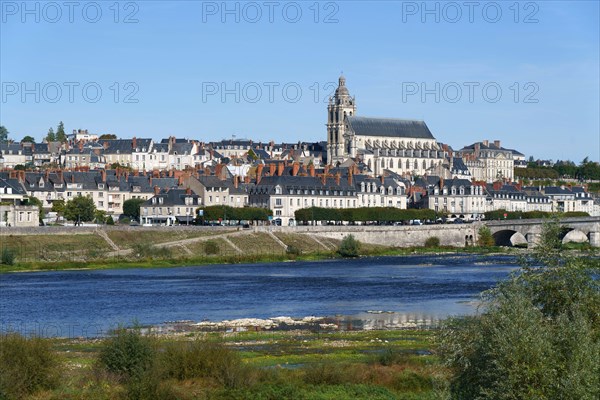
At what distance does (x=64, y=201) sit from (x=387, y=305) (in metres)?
62.2

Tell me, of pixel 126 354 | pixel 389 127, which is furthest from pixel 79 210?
pixel 389 127

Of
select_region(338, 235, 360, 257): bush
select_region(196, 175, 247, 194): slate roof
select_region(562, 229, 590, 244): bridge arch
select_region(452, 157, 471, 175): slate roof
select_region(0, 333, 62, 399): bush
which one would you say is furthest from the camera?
select_region(452, 157, 471, 175): slate roof

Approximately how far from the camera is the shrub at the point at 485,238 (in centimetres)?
11059

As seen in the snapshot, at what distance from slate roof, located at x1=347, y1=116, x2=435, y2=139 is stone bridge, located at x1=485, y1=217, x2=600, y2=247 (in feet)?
183

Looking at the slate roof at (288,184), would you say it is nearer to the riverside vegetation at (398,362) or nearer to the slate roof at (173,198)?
the slate roof at (173,198)

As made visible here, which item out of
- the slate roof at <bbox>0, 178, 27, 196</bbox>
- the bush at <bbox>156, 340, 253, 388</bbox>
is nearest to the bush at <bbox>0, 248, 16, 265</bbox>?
the slate roof at <bbox>0, 178, 27, 196</bbox>

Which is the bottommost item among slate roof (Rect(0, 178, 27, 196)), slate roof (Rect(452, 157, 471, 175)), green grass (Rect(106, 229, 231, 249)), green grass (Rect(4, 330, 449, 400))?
green grass (Rect(4, 330, 449, 400))

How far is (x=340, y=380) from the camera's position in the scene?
99.1 feet

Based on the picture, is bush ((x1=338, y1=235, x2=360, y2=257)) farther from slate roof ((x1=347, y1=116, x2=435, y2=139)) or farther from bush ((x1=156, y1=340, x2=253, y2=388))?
slate roof ((x1=347, y1=116, x2=435, y2=139))

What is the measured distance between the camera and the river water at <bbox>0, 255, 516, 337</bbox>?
4738 centimetres

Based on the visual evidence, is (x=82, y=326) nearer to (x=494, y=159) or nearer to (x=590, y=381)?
(x=590, y=381)

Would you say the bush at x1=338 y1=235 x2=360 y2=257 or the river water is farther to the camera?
the bush at x1=338 y1=235 x2=360 y2=257

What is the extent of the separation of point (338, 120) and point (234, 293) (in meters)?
112

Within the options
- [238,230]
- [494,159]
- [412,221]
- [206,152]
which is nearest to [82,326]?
[238,230]
